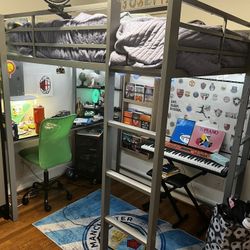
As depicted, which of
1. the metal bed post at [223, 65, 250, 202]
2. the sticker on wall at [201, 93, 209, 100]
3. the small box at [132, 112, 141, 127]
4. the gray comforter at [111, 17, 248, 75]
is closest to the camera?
the gray comforter at [111, 17, 248, 75]

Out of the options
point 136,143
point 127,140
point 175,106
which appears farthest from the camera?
point 127,140

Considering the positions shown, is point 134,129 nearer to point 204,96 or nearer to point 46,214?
point 204,96

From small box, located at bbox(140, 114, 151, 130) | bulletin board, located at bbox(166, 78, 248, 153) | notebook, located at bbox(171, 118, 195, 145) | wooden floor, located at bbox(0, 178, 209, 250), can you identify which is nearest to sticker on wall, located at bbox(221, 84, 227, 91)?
bulletin board, located at bbox(166, 78, 248, 153)

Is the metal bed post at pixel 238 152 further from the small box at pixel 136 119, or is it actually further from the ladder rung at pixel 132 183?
the small box at pixel 136 119

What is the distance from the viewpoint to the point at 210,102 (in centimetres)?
273

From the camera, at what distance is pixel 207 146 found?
8.97ft

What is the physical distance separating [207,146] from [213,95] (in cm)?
56

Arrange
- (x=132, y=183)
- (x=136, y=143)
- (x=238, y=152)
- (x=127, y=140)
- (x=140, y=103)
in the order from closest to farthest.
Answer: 1. (x=132, y=183)
2. (x=238, y=152)
3. (x=140, y=103)
4. (x=136, y=143)
5. (x=127, y=140)

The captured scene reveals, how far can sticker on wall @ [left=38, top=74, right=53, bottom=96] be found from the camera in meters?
3.19

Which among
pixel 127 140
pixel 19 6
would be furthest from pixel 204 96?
pixel 19 6

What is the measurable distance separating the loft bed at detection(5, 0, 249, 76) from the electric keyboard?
1.00 meters

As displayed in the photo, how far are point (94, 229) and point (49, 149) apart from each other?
0.97 metres

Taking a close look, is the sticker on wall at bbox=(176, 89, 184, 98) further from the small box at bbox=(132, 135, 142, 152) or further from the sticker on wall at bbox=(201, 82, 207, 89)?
the small box at bbox=(132, 135, 142, 152)

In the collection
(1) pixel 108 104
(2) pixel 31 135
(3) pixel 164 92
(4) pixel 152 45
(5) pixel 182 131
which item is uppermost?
(4) pixel 152 45
